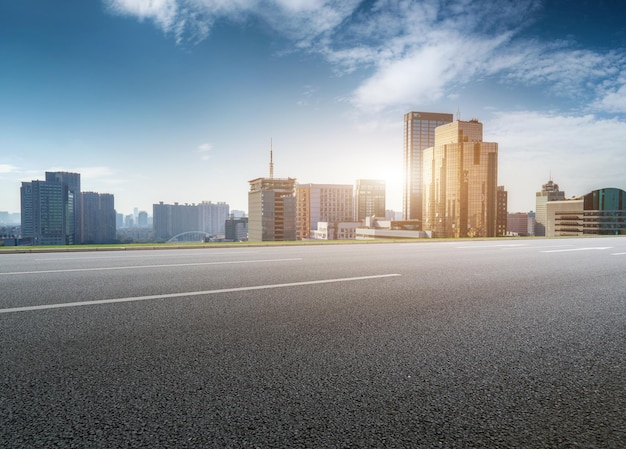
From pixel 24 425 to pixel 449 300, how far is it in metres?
4.82

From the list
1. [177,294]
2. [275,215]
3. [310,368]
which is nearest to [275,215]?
[275,215]

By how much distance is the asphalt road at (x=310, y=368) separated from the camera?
193 centimetres

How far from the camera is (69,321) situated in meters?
3.98

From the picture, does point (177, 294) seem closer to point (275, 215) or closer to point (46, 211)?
point (275, 215)

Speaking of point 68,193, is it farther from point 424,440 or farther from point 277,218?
point 424,440


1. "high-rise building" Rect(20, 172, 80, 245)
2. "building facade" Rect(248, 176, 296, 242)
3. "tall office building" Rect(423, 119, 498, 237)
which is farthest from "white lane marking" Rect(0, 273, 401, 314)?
"high-rise building" Rect(20, 172, 80, 245)

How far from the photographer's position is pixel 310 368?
2.72m

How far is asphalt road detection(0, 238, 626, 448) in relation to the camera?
6.32 feet

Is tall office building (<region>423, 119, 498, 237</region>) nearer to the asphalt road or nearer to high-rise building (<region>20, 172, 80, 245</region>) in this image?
the asphalt road

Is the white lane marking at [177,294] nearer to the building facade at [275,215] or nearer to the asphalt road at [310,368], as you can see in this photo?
the asphalt road at [310,368]

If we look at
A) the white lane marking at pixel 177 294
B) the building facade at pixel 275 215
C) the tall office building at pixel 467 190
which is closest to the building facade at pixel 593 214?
the tall office building at pixel 467 190

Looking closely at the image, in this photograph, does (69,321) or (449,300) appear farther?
(449,300)

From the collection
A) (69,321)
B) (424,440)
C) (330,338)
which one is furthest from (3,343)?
(424,440)

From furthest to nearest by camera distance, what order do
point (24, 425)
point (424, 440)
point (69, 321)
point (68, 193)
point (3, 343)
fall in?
point (68, 193), point (69, 321), point (3, 343), point (24, 425), point (424, 440)
